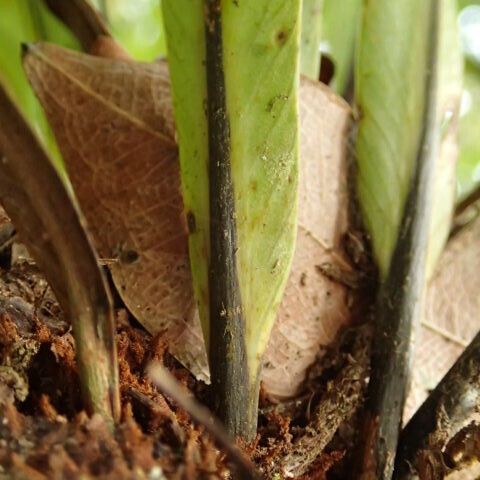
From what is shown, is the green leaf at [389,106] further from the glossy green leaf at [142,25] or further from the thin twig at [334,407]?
the glossy green leaf at [142,25]

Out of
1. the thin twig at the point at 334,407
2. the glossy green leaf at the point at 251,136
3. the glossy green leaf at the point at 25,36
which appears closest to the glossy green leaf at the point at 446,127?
the thin twig at the point at 334,407

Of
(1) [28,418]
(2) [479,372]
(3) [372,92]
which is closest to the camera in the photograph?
(1) [28,418]

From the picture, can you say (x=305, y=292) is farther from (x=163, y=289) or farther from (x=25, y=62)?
(x=25, y=62)

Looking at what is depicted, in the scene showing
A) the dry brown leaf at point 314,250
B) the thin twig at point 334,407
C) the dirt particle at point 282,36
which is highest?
the dirt particle at point 282,36

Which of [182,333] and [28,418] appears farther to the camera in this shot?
[182,333]

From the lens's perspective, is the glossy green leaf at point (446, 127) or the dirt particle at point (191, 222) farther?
Answer: the glossy green leaf at point (446, 127)

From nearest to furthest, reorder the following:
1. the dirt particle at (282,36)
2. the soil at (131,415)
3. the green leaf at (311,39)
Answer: the soil at (131,415)
the dirt particle at (282,36)
the green leaf at (311,39)

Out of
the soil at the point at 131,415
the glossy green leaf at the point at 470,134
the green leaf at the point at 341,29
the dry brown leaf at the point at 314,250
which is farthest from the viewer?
the glossy green leaf at the point at 470,134

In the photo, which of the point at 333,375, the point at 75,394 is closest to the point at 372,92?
the point at 333,375
